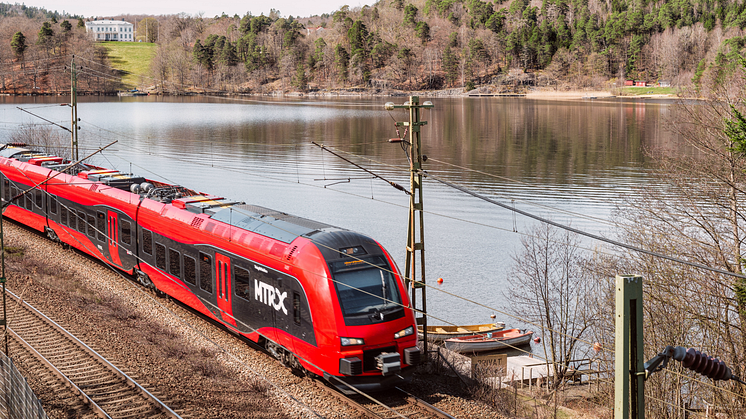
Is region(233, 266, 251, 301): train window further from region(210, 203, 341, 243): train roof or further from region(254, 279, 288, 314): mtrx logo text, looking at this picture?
region(210, 203, 341, 243): train roof

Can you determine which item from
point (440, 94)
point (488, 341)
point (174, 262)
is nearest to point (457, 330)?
point (488, 341)

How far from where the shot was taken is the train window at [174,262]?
62.3 ft

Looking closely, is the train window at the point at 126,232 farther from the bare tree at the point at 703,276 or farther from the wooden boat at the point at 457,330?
the bare tree at the point at 703,276

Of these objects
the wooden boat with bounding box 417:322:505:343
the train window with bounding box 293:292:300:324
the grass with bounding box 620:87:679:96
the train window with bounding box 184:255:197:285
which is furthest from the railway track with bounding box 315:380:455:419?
the grass with bounding box 620:87:679:96

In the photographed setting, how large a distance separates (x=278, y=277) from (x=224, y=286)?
267 centimetres

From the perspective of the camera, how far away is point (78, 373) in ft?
48.9

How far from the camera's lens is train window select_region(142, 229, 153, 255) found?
2067 cm

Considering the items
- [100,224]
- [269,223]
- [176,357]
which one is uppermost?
[269,223]

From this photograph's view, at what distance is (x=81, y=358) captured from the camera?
625 inches

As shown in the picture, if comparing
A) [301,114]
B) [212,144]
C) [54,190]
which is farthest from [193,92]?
[54,190]

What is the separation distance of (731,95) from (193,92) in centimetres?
18423

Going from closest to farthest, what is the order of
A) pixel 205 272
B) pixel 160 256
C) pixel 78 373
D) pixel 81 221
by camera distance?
pixel 78 373 → pixel 205 272 → pixel 160 256 → pixel 81 221

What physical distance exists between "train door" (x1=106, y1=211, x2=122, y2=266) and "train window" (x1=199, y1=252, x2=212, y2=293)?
6.40 meters

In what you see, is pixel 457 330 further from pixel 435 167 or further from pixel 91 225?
pixel 435 167
